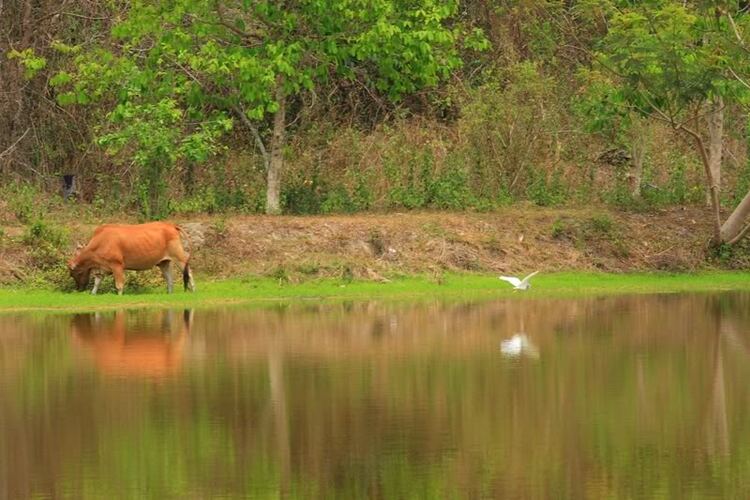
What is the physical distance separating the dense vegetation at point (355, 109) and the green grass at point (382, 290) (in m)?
2.20

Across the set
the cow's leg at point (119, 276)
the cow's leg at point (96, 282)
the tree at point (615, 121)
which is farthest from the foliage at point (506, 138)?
the cow's leg at point (96, 282)

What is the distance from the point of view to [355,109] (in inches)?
1416

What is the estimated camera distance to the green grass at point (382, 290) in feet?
86.5

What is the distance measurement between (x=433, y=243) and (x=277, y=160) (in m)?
3.48

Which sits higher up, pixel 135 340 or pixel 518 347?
pixel 135 340

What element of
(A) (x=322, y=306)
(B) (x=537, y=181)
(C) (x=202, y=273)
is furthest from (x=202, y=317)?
(B) (x=537, y=181)

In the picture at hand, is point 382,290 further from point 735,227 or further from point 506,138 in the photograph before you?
point 735,227

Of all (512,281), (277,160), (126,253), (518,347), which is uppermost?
(277,160)

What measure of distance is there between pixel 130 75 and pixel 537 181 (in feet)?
26.6

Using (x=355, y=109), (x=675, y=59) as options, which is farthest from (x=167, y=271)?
(x=355, y=109)

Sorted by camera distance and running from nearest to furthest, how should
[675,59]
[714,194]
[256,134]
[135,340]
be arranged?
1. [135,340]
2. [675,59]
3. [714,194]
4. [256,134]

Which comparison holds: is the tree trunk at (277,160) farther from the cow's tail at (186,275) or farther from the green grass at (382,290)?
the cow's tail at (186,275)

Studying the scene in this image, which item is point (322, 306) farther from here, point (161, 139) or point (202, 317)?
point (161, 139)

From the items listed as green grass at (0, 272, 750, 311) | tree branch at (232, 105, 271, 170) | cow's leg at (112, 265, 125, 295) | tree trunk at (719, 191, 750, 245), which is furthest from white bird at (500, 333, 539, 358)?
tree branch at (232, 105, 271, 170)
